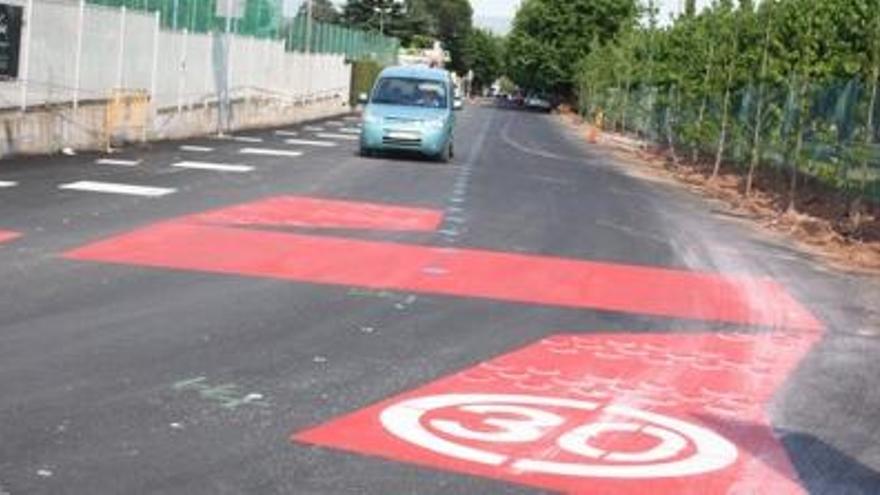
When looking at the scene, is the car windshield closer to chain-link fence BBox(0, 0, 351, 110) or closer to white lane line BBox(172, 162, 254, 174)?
chain-link fence BBox(0, 0, 351, 110)

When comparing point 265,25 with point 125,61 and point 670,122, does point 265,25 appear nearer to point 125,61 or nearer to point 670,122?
point 670,122

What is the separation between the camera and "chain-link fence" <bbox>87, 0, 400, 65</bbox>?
30344 millimetres

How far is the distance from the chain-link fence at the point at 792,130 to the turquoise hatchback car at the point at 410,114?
6008 mm

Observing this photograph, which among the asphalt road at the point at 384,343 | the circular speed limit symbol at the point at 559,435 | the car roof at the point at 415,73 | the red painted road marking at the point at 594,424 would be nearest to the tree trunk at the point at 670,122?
the car roof at the point at 415,73

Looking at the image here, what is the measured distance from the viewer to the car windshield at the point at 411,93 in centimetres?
2758

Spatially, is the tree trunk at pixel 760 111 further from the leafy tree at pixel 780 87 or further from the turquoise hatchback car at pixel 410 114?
the turquoise hatchback car at pixel 410 114

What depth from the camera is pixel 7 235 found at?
40.8ft

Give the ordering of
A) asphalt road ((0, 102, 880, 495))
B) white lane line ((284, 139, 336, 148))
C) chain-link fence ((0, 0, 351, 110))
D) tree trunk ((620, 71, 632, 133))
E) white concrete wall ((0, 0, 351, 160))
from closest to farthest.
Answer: asphalt road ((0, 102, 880, 495))
white concrete wall ((0, 0, 351, 160))
chain-link fence ((0, 0, 351, 110))
white lane line ((284, 139, 336, 148))
tree trunk ((620, 71, 632, 133))

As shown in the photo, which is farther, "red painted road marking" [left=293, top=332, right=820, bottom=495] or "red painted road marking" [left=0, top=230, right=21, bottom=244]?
"red painted road marking" [left=0, top=230, right=21, bottom=244]

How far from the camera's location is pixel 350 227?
15.1 metres

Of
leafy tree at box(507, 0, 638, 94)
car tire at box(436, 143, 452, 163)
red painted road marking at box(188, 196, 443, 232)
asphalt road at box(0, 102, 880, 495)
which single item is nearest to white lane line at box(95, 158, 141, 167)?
asphalt road at box(0, 102, 880, 495)

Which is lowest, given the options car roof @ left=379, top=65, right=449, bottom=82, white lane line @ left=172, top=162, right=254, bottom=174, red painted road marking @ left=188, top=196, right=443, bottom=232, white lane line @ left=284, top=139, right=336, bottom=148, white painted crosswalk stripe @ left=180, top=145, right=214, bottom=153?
white lane line @ left=284, top=139, right=336, bottom=148

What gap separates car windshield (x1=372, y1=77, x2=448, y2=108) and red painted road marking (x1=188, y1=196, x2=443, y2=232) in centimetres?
1000

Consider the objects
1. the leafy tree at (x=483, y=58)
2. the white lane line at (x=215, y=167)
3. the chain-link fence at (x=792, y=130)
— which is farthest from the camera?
the leafy tree at (x=483, y=58)
